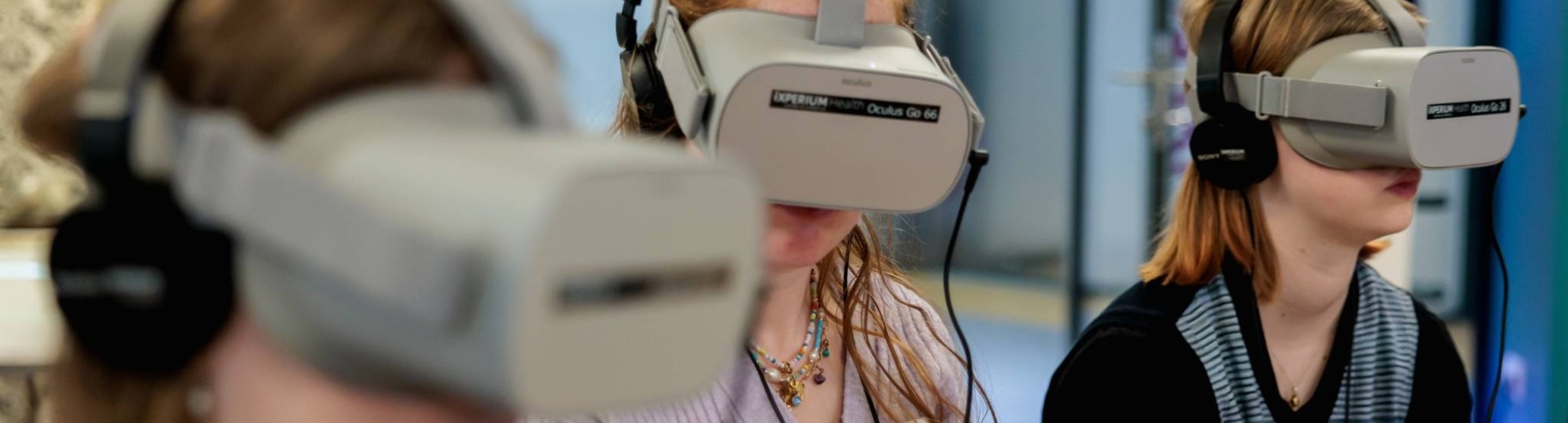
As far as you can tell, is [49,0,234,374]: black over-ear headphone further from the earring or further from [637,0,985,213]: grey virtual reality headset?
[637,0,985,213]: grey virtual reality headset

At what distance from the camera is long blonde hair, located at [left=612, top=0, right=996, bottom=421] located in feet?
4.12

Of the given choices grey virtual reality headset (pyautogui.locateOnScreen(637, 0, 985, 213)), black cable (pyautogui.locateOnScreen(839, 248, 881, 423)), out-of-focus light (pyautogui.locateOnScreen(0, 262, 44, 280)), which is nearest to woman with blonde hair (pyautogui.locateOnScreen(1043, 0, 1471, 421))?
black cable (pyautogui.locateOnScreen(839, 248, 881, 423))

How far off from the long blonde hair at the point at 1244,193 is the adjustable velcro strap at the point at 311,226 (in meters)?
1.15

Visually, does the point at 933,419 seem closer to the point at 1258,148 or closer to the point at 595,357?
the point at 1258,148

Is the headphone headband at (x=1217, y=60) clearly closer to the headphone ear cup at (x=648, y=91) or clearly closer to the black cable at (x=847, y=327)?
the black cable at (x=847, y=327)

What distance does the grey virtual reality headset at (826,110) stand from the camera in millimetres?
948

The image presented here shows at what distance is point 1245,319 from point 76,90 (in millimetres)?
1221

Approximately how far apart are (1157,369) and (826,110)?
2.19ft

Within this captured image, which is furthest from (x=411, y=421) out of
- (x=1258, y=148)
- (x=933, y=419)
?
(x=1258, y=148)

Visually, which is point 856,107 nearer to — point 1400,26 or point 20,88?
point 1400,26

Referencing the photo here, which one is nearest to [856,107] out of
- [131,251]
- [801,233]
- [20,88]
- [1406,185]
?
[801,233]

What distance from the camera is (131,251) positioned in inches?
21.2

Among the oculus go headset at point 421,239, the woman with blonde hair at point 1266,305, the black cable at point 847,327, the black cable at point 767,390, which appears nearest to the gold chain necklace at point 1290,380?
the woman with blonde hair at point 1266,305

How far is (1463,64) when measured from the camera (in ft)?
4.46
